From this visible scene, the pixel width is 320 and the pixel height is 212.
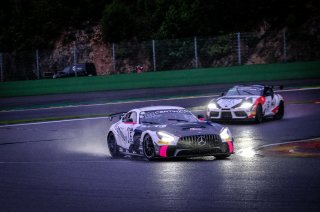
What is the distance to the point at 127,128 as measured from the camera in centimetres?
1714

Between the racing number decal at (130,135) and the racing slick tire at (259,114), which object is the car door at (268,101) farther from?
the racing number decal at (130,135)

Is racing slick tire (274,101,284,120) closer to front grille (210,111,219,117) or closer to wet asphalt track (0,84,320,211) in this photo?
front grille (210,111,219,117)

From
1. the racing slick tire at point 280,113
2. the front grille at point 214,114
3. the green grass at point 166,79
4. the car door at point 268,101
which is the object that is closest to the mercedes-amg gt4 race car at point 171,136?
the front grille at point 214,114

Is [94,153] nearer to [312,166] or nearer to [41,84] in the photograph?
[312,166]

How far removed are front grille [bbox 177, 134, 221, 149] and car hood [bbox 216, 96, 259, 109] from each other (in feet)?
29.9

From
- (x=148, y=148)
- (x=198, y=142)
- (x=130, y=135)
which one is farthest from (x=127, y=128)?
(x=198, y=142)

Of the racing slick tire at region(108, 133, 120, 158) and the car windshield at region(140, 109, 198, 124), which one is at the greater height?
the car windshield at region(140, 109, 198, 124)

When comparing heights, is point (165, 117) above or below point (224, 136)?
above

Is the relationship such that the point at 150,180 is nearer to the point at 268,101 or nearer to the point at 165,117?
the point at 165,117

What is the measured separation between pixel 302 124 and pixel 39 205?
570 inches

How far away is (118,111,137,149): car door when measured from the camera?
55.4 feet

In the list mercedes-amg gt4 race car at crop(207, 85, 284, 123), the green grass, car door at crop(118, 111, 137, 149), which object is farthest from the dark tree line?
car door at crop(118, 111, 137, 149)

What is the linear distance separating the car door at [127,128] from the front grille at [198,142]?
1773 mm

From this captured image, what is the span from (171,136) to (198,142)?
0.57 metres
